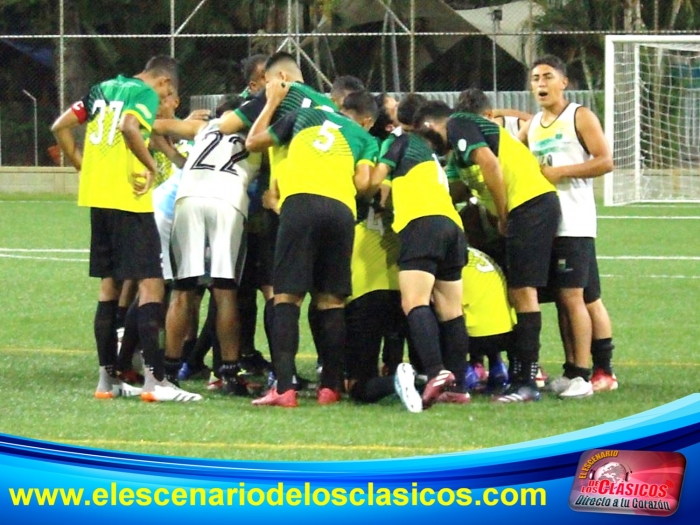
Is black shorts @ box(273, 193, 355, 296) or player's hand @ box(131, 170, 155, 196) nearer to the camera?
black shorts @ box(273, 193, 355, 296)

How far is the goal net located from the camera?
2306 centimetres

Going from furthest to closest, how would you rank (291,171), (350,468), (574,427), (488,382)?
(488,382) → (291,171) → (574,427) → (350,468)

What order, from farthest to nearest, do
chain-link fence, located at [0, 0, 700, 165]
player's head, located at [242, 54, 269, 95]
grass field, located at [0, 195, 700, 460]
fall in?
1. chain-link fence, located at [0, 0, 700, 165]
2. player's head, located at [242, 54, 269, 95]
3. grass field, located at [0, 195, 700, 460]

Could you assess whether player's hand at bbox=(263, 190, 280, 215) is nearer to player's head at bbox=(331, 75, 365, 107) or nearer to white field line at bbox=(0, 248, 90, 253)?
player's head at bbox=(331, 75, 365, 107)

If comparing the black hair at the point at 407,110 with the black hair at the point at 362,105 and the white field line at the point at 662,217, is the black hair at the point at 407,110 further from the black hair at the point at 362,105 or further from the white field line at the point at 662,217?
the white field line at the point at 662,217

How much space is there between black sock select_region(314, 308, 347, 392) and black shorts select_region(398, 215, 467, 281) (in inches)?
17.7

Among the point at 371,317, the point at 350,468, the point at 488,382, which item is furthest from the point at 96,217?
the point at 350,468

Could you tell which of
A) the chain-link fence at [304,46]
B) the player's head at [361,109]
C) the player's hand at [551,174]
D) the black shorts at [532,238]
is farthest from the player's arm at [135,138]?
the chain-link fence at [304,46]

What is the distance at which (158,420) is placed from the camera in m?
6.73

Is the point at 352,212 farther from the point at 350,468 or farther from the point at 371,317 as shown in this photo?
the point at 350,468

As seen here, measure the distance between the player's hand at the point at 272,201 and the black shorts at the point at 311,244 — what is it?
0.28m

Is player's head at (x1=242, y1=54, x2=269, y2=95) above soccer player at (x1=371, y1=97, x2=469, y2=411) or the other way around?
above

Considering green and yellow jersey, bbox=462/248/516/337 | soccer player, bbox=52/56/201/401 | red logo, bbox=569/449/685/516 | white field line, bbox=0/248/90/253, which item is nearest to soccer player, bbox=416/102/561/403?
green and yellow jersey, bbox=462/248/516/337

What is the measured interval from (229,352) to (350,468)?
3.91 meters
